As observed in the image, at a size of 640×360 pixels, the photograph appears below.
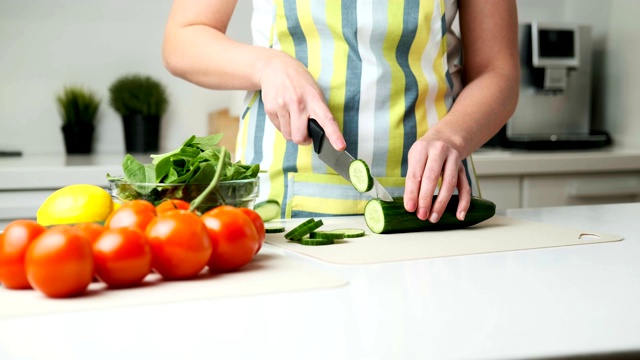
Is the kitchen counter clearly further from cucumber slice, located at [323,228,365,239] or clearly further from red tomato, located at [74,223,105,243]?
red tomato, located at [74,223,105,243]

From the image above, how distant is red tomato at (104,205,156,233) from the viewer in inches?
33.0

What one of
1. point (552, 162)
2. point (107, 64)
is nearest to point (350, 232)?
point (552, 162)

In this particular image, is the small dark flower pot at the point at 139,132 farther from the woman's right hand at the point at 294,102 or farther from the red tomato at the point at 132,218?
the red tomato at the point at 132,218

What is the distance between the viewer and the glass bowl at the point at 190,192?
1.00 meters

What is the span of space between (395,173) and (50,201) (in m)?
0.62

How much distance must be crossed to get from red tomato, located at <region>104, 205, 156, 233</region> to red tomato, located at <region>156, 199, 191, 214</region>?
35 mm

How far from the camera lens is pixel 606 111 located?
10.00 ft

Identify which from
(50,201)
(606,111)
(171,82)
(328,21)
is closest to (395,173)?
(328,21)

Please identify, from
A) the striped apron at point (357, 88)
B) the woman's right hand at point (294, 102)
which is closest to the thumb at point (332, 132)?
the woman's right hand at point (294, 102)

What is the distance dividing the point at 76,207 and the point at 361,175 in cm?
40

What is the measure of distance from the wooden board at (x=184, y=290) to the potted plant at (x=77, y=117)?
198 centimetres

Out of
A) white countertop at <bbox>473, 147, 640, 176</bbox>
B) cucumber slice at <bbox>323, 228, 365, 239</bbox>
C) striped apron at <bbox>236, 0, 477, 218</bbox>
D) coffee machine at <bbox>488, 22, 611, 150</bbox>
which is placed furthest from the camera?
coffee machine at <bbox>488, 22, 611, 150</bbox>

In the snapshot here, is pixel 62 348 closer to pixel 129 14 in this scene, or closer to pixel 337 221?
pixel 337 221

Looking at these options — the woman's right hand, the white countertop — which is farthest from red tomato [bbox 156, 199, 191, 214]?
the white countertop
